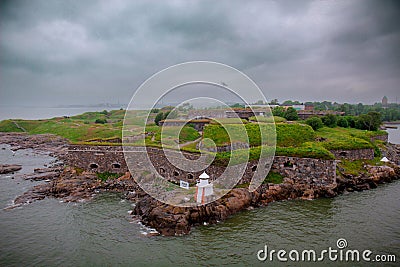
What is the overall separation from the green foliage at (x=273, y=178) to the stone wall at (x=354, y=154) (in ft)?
24.9

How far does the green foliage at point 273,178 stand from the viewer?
22.9 meters

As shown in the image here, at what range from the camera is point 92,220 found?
1852 cm

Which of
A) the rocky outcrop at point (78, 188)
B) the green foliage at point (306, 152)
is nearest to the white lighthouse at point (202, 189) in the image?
the rocky outcrop at point (78, 188)

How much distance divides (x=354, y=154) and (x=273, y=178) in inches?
406

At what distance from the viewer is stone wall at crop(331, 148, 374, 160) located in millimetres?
27438

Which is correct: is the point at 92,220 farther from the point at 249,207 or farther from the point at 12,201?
the point at 249,207

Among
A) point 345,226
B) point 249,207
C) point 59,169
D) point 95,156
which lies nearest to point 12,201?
point 95,156

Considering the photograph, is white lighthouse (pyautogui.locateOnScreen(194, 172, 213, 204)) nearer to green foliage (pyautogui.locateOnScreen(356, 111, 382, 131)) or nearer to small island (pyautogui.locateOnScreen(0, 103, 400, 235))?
small island (pyautogui.locateOnScreen(0, 103, 400, 235))

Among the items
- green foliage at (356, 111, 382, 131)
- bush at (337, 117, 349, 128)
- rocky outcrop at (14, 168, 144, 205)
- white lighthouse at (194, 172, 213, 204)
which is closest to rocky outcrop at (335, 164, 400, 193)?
white lighthouse at (194, 172, 213, 204)

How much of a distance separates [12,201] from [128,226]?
438 inches
